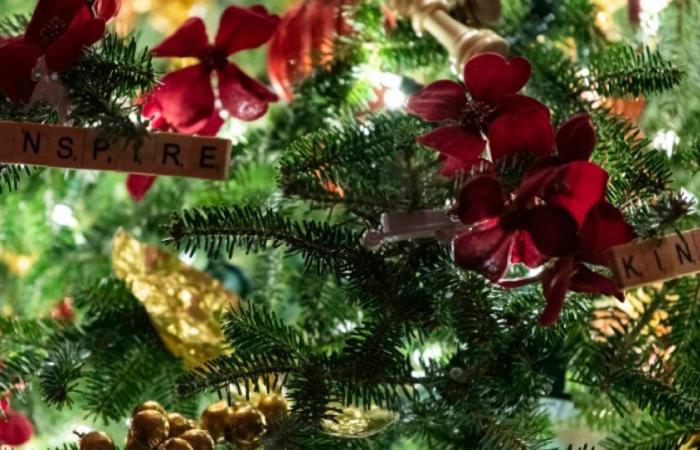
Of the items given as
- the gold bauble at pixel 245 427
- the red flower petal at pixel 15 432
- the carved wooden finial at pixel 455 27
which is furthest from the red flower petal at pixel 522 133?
the red flower petal at pixel 15 432

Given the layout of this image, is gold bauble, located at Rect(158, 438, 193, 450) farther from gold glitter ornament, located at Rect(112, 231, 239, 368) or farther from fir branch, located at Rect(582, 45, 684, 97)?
fir branch, located at Rect(582, 45, 684, 97)

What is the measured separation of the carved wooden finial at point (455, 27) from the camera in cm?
67

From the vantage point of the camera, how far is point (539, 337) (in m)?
0.61

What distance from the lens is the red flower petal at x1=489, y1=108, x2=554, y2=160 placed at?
55 cm

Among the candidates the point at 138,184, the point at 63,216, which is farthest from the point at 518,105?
the point at 63,216

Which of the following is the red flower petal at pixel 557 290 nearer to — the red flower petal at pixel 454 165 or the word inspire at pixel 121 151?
the red flower petal at pixel 454 165

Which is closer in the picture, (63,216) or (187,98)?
(187,98)

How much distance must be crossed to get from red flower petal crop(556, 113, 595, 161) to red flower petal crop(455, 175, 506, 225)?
45 mm

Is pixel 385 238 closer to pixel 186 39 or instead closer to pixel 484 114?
pixel 484 114

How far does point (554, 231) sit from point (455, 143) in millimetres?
86

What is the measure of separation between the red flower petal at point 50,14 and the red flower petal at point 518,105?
0.85ft

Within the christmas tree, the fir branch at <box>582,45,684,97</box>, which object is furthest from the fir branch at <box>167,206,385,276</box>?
the fir branch at <box>582,45,684,97</box>

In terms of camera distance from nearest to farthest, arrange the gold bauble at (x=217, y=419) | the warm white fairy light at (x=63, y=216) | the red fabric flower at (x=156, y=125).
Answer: the gold bauble at (x=217, y=419) → the red fabric flower at (x=156, y=125) → the warm white fairy light at (x=63, y=216)

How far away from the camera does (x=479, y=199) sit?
521mm
